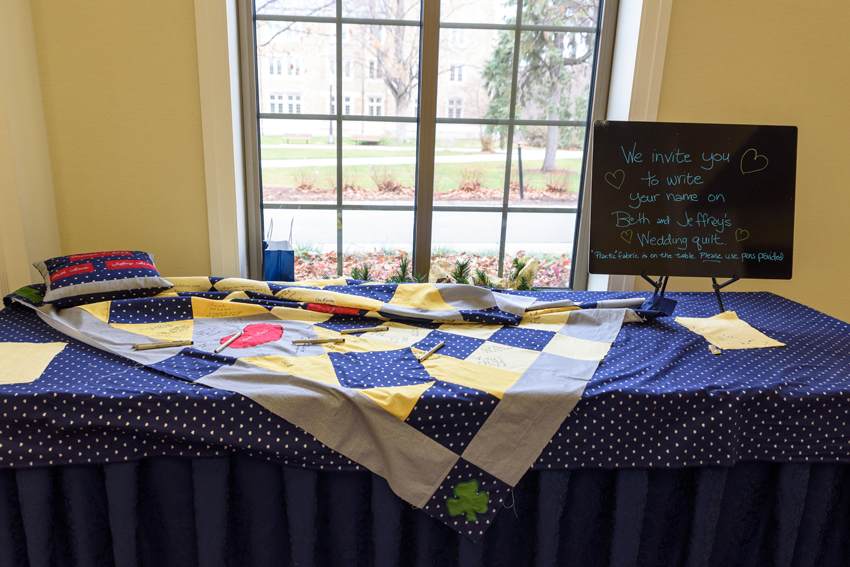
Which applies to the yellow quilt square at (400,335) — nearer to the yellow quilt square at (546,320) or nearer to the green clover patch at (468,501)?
the yellow quilt square at (546,320)

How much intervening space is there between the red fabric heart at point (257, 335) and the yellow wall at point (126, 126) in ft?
2.40

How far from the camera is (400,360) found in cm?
123

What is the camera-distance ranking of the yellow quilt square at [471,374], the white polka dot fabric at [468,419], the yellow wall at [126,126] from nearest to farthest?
the white polka dot fabric at [468,419]
the yellow quilt square at [471,374]
the yellow wall at [126,126]

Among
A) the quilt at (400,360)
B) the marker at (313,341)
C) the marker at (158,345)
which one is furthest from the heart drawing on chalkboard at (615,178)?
the marker at (158,345)

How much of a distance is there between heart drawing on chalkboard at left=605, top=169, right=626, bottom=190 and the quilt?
36 cm

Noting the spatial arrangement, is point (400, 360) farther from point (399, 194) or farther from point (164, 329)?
point (399, 194)

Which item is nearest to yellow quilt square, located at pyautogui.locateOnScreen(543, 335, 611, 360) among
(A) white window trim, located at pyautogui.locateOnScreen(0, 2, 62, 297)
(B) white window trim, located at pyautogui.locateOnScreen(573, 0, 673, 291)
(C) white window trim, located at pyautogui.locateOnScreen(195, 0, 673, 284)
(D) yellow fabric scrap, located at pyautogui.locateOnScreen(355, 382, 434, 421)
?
(D) yellow fabric scrap, located at pyautogui.locateOnScreen(355, 382, 434, 421)

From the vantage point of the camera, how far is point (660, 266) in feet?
5.13

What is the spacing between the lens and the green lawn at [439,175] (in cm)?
216

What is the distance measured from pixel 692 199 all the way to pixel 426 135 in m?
1.03

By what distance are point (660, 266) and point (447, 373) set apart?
2.64 feet

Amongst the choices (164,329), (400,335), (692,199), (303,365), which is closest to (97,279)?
(164,329)

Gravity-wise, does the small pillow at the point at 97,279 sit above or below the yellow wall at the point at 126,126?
below

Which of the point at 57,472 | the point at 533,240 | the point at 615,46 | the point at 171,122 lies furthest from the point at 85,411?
the point at 615,46
